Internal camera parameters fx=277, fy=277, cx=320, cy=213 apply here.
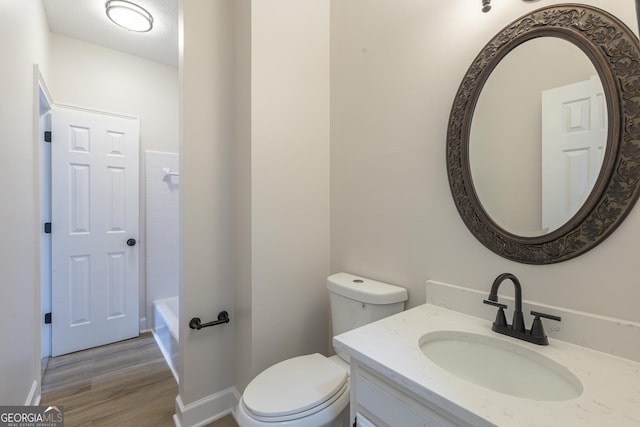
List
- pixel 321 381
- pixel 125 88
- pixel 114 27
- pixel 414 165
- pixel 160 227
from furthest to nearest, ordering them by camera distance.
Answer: pixel 160 227, pixel 125 88, pixel 114 27, pixel 414 165, pixel 321 381

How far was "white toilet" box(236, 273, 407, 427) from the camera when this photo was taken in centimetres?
102

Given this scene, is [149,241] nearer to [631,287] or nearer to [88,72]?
[88,72]

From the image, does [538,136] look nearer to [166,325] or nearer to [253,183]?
[253,183]

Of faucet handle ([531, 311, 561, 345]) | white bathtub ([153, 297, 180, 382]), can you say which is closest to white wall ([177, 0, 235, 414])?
white bathtub ([153, 297, 180, 382])

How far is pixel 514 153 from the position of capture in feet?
3.26

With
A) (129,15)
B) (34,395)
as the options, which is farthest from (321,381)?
(129,15)

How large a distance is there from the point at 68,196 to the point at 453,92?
2987mm

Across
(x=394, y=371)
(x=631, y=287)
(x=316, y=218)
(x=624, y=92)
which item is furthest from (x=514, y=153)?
(x=316, y=218)

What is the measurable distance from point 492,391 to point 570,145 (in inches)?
30.6

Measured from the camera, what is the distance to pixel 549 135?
92cm

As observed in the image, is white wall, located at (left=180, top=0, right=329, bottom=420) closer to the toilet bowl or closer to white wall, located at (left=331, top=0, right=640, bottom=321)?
white wall, located at (left=331, top=0, right=640, bottom=321)

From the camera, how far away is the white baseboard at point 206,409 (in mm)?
1534

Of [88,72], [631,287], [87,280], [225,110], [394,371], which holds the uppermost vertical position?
[88,72]

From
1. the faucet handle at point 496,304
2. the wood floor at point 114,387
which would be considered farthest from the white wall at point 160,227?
the faucet handle at point 496,304
